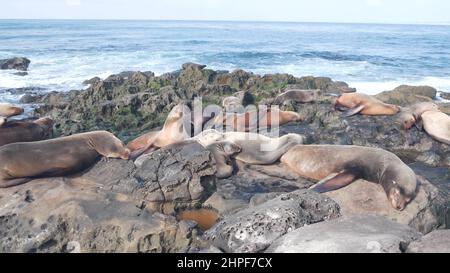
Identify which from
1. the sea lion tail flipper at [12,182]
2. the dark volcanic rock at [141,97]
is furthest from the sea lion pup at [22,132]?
the sea lion tail flipper at [12,182]

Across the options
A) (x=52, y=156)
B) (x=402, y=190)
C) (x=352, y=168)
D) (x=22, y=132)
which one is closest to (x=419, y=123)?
(x=352, y=168)

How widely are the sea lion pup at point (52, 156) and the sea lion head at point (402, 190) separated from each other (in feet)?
12.1

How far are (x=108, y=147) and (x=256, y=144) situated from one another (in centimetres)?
225

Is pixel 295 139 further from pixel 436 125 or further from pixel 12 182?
pixel 12 182

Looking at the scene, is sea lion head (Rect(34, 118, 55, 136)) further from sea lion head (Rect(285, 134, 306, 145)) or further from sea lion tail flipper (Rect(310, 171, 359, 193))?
sea lion tail flipper (Rect(310, 171, 359, 193))

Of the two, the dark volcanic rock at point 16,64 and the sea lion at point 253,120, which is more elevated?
the sea lion at point 253,120

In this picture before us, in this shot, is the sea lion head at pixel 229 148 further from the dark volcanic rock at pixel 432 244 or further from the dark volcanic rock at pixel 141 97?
the dark volcanic rock at pixel 432 244

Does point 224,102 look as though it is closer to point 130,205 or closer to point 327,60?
point 130,205

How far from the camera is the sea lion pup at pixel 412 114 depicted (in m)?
8.55

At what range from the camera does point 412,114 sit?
29.0 ft

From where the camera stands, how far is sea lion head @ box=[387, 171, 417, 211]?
17.5ft

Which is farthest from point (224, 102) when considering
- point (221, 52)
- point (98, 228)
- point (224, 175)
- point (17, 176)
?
point (221, 52)

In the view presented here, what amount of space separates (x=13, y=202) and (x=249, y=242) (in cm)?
283

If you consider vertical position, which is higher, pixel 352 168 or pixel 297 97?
pixel 297 97
